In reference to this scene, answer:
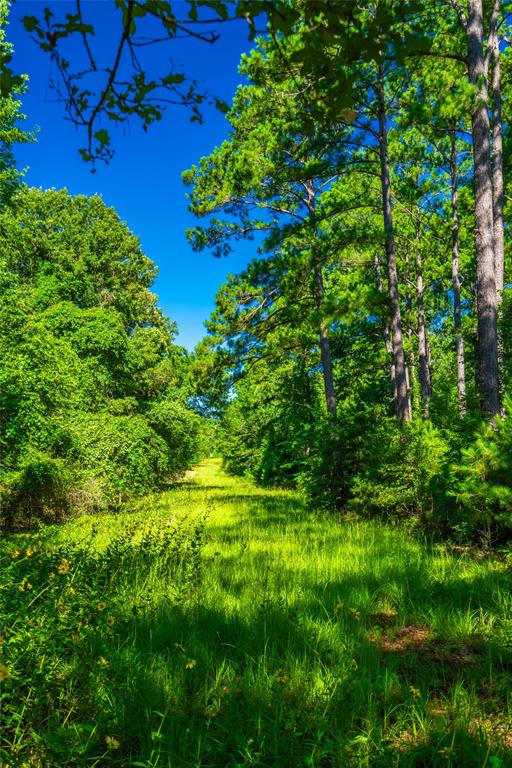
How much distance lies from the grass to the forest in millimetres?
21

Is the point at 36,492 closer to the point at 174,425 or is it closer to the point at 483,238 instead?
the point at 174,425

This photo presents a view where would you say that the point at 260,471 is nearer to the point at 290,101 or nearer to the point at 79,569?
the point at 290,101

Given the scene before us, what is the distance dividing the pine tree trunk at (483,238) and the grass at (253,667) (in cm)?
301

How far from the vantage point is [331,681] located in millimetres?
2805

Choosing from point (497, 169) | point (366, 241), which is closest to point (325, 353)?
point (366, 241)

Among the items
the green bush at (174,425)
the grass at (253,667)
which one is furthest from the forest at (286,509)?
the green bush at (174,425)

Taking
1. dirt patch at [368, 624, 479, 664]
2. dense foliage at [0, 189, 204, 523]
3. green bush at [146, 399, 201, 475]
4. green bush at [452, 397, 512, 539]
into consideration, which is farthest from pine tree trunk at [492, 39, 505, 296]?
green bush at [146, 399, 201, 475]

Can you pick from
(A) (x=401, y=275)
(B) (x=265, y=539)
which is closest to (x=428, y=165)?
(A) (x=401, y=275)

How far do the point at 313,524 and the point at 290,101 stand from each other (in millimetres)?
10245

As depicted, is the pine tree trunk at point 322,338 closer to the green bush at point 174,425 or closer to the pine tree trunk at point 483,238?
the pine tree trunk at point 483,238

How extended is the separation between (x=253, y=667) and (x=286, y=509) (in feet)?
27.3

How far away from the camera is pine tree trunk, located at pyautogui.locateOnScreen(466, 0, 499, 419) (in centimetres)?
688

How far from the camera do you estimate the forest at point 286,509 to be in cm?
215

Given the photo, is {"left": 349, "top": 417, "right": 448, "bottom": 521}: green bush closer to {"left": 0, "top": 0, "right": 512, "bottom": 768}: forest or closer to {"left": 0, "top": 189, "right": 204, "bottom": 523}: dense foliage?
{"left": 0, "top": 0, "right": 512, "bottom": 768}: forest
